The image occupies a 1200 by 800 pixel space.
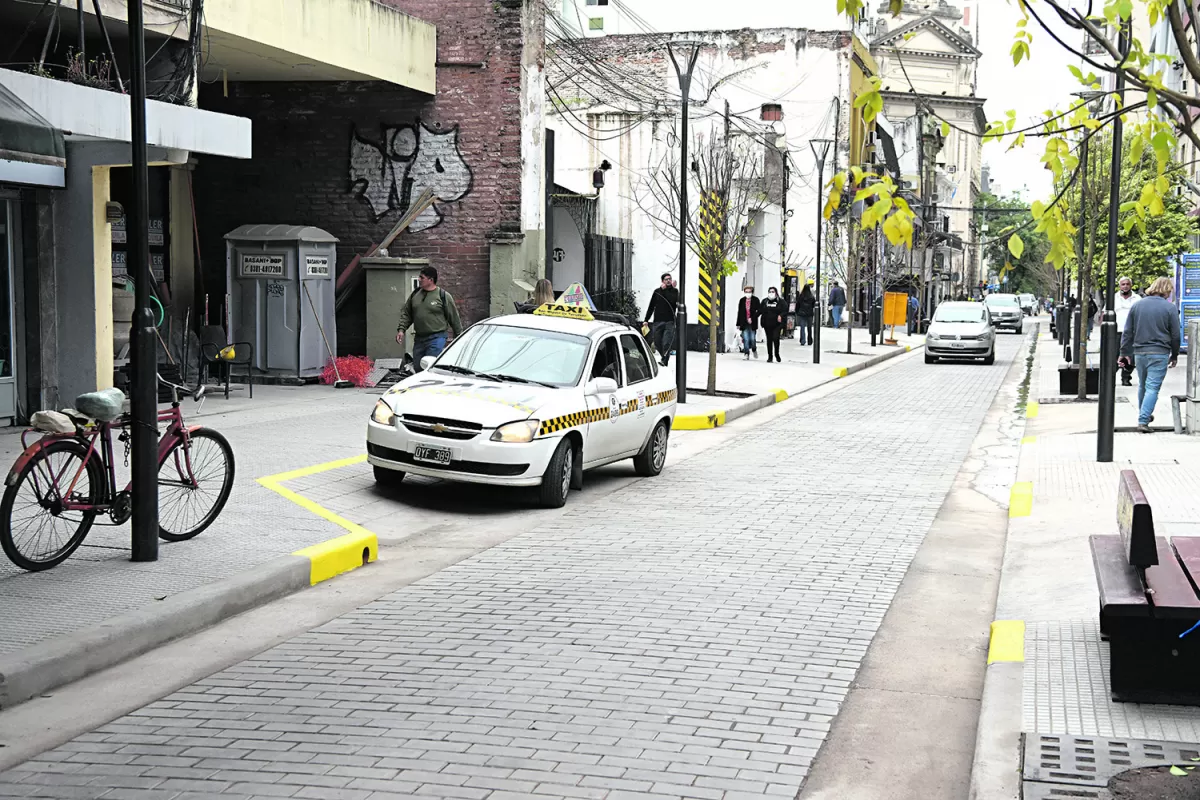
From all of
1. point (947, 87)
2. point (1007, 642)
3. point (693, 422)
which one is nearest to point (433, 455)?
point (1007, 642)

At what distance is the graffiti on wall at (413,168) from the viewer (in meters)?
22.9

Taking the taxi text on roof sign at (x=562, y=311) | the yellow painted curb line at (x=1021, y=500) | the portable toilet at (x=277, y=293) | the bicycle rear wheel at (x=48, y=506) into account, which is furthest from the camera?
the portable toilet at (x=277, y=293)

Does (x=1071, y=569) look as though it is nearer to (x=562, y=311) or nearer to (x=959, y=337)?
(x=562, y=311)

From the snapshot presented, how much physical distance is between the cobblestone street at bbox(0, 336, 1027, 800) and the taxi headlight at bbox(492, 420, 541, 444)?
0.74m

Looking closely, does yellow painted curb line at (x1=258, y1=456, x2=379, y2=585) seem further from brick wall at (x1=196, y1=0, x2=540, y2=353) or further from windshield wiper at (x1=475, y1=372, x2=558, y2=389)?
brick wall at (x1=196, y1=0, x2=540, y2=353)

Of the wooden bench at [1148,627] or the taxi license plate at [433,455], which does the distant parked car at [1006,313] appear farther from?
the wooden bench at [1148,627]

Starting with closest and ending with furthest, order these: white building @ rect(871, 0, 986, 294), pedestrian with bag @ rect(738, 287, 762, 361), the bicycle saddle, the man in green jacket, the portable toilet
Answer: the bicycle saddle, the man in green jacket, the portable toilet, pedestrian with bag @ rect(738, 287, 762, 361), white building @ rect(871, 0, 986, 294)

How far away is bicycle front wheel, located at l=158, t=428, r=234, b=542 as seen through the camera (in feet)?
28.8

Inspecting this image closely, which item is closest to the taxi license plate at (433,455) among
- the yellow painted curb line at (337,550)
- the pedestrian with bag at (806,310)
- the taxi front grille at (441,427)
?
the taxi front grille at (441,427)

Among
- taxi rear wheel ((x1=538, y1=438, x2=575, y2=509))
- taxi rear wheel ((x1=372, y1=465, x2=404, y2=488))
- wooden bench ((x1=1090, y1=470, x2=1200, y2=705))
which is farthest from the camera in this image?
taxi rear wheel ((x1=372, y1=465, x2=404, y2=488))

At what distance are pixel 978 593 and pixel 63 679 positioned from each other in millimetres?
5484

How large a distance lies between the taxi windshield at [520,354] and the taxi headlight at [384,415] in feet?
3.08

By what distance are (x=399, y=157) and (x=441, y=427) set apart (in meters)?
13.0

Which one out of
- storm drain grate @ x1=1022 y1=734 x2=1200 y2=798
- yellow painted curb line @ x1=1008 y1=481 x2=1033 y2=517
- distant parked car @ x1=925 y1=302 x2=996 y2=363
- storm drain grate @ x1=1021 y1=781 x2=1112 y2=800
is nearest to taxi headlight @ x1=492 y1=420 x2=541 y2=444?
yellow painted curb line @ x1=1008 y1=481 x2=1033 y2=517
